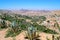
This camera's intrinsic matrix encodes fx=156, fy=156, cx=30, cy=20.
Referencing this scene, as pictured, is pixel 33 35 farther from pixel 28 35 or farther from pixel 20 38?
pixel 20 38

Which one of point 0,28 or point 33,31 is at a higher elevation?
point 33,31

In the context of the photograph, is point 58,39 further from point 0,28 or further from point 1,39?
point 0,28

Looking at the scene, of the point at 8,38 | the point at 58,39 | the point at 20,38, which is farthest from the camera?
the point at 8,38

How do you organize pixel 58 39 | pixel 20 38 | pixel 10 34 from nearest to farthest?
1. pixel 58 39
2. pixel 20 38
3. pixel 10 34

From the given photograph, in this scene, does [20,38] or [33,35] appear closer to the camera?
[33,35]

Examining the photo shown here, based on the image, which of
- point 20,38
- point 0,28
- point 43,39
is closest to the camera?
point 43,39

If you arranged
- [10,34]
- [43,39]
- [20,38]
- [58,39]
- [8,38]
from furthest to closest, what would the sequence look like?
[10,34], [8,38], [20,38], [43,39], [58,39]

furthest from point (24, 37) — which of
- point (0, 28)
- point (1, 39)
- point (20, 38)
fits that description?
point (0, 28)

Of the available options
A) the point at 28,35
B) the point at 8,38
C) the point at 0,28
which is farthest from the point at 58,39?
the point at 0,28

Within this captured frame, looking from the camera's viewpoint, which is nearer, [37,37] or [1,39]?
[37,37]
